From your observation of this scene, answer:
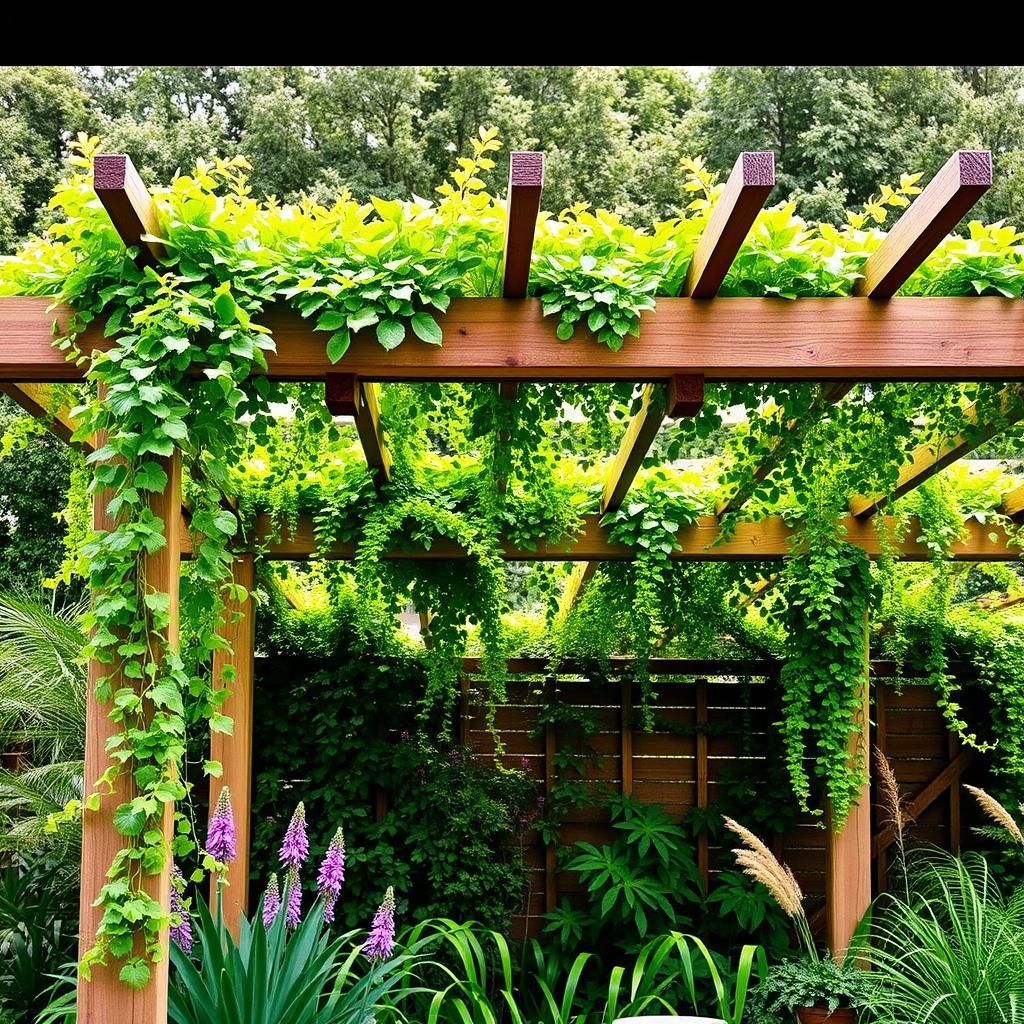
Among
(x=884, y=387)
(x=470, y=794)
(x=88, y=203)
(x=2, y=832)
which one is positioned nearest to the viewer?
(x=88, y=203)

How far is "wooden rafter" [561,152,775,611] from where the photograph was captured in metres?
2.45

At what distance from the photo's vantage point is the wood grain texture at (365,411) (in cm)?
303

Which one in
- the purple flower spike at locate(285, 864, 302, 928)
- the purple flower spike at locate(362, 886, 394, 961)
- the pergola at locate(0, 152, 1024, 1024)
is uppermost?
the pergola at locate(0, 152, 1024, 1024)

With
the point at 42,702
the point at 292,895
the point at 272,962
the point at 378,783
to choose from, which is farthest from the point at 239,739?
the point at 272,962

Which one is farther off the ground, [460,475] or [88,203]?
[88,203]

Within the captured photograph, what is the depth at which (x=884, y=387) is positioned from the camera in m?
3.52

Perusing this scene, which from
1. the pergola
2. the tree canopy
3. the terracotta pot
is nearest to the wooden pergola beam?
the pergola

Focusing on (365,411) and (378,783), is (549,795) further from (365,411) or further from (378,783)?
(365,411)

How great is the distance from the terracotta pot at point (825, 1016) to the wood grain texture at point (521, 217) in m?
3.26

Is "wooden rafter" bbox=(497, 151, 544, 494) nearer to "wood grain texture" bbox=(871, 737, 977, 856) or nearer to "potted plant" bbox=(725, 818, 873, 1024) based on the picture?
"potted plant" bbox=(725, 818, 873, 1024)
